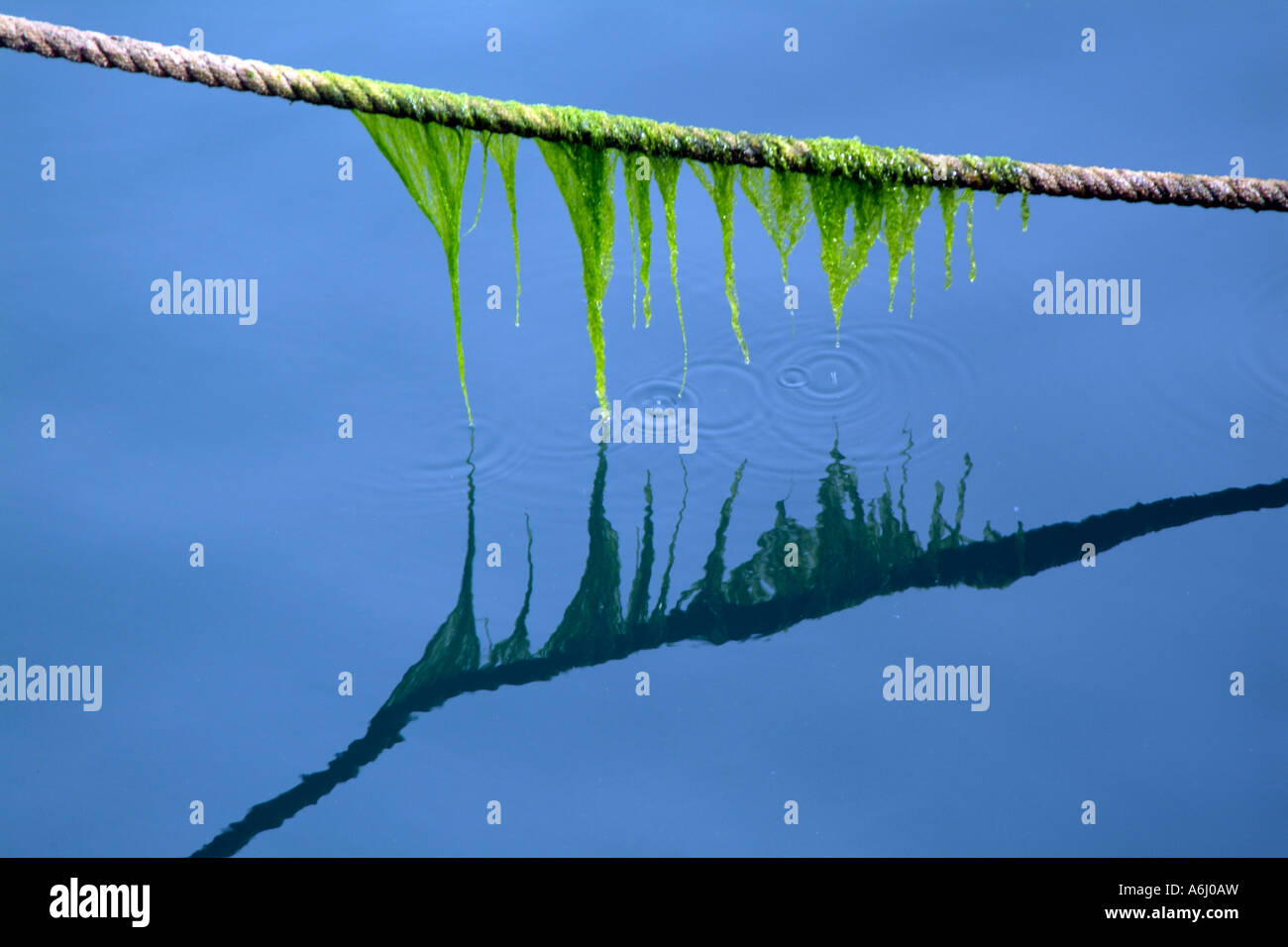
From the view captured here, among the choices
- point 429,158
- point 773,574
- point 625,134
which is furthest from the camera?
point 773,574

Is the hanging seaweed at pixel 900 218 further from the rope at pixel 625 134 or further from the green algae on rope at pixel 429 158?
the green algae on rope at pixel 429 158

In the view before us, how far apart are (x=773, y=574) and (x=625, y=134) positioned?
169cm

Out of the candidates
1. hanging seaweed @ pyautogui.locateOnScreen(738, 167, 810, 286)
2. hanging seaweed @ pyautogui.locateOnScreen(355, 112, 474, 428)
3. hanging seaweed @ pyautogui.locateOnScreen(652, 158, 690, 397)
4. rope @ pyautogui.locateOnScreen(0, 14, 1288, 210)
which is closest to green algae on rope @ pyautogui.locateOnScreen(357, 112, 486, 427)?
hanging seaweed @ pyautogui.locateOnScreen(355, 112, 474, 428)

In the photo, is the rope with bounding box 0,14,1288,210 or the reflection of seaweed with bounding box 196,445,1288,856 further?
the reflection of seaweed with bounding box 196,445,1288,856

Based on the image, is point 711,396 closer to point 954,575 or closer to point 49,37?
point 954,575

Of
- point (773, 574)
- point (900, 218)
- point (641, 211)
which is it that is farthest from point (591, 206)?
point (773, 574)

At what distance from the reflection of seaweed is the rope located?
127 cm

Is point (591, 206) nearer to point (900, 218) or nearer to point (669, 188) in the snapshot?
point (669, 188)

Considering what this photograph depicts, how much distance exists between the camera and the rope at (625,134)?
10.4ft

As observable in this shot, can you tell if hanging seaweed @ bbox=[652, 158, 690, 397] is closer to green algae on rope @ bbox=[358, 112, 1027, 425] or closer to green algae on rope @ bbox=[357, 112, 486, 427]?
green algae on rope @ bbox=[358, 112, 1027, 425]

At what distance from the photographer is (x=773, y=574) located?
4.64 metres

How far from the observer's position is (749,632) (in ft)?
14.5

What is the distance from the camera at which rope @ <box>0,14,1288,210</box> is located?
3184 millimetres

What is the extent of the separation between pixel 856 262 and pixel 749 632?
1.25 m
